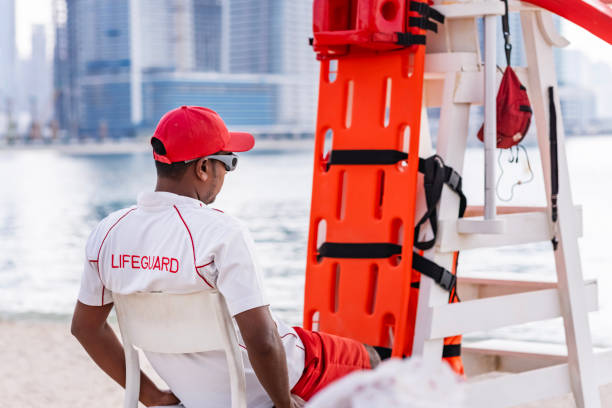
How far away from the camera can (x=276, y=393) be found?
2102mm

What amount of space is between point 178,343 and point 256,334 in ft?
0.58

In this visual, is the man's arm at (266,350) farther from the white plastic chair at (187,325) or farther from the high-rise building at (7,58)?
the high-rise building at (7,58)

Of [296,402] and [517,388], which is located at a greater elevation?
[296,402]

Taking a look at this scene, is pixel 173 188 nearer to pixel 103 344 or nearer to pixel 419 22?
pixel 103 344

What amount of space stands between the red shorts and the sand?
2.15 metres

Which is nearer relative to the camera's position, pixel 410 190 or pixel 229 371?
pixel 229 371

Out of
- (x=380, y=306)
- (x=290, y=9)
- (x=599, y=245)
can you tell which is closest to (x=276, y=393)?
(x=380, y=306)

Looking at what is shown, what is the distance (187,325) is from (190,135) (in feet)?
1.48

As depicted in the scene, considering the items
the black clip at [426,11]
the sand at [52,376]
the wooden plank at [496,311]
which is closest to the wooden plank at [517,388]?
the wooden plank at [496,311]

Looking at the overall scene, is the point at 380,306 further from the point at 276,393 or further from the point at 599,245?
the point at 599,245

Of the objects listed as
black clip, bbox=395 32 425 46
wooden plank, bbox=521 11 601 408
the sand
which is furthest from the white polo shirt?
the sand

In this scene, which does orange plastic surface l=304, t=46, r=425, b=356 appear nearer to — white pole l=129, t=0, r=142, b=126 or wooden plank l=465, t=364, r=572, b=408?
wooden plank l=465, t=364, r=572, b=408

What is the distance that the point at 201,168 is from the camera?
7.41 feet

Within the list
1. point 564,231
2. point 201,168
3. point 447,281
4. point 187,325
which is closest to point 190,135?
point 201,168
